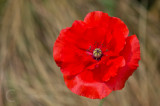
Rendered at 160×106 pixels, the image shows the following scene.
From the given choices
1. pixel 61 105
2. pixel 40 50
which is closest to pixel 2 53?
pixel 40 50

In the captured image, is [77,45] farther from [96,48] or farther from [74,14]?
[74,14]

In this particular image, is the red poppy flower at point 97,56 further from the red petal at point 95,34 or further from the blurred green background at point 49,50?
the blurred green background at point 49,50

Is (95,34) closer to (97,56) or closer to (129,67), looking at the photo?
(97,56)

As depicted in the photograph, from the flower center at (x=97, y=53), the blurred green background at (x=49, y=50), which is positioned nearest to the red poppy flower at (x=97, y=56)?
the flower center at (x=97, y=53)

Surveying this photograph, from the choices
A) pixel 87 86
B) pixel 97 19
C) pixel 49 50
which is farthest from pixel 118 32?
pixel 49 50

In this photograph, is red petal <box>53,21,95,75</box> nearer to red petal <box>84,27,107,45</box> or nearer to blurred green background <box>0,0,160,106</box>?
red petal <box>84,27,107,45</box>

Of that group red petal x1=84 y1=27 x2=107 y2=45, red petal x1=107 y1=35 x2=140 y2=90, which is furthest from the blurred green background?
red petal x1=107 y1=35 x2=140 y2=90

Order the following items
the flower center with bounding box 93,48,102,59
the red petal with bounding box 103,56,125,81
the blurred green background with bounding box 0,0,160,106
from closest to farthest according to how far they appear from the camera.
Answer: the red petal with bounding box 103,56,125,81 < the flower center with bounding box 93,48,102,59 < the blurred green background with bounding box 0,0,160,106
